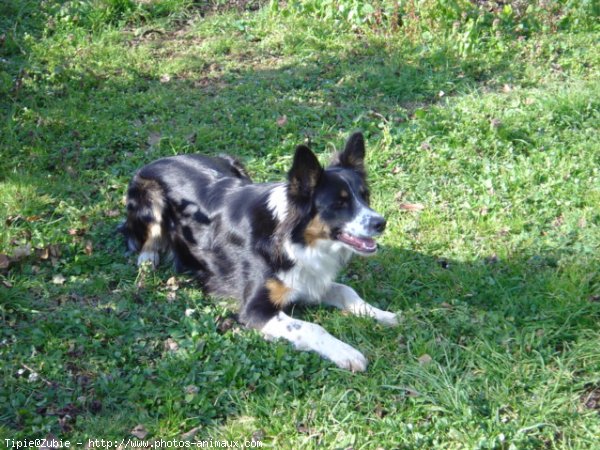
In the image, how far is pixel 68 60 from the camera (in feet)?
25.9

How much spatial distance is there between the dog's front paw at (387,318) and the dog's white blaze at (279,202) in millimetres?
875

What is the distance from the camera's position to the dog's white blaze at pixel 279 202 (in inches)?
171

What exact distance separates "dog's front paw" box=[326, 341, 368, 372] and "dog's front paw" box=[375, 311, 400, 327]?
1.36 feet

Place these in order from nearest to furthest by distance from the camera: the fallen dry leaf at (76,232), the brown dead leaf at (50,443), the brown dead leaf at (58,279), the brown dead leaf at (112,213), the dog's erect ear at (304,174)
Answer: the brown dead leaf at (50,443) → the dog's erect ear at (304,174) → the brown dead leaf at (58,279) → the fallen dry leaf at (76,232) → the brown dead leaf at (112,213)

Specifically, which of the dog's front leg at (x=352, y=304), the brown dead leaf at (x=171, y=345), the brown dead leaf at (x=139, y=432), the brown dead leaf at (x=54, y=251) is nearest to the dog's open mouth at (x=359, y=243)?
the dog's front leg at (x=352, y=304)

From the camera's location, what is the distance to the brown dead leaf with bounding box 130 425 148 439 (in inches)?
139

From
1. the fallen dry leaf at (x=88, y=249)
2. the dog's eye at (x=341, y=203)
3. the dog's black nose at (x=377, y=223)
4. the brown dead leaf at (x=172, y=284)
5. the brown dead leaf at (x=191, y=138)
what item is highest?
the dog's eye at (x=341, y=203)

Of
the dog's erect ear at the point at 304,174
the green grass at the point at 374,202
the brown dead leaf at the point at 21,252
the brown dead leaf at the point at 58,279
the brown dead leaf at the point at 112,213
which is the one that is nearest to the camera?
the green grass at the point at 374,202

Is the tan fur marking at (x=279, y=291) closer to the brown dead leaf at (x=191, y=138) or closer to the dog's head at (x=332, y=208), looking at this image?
the dog's head at (x=332, y=208)

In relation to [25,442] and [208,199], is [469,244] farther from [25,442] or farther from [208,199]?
[25,442]

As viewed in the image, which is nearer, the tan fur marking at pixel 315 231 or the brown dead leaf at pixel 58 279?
the tan fur marking at pixel 315 231

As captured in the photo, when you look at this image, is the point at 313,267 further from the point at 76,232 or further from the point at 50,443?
the point at 76,232

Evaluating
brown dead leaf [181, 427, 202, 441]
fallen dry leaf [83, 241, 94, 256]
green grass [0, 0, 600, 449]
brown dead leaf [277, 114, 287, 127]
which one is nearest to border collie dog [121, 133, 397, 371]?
green grass [0, 0, 600, 449]

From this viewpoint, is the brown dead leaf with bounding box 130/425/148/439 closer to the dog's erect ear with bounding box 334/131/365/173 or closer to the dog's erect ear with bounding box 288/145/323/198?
the dog's erect ear with bounding box 288/145/323/198
